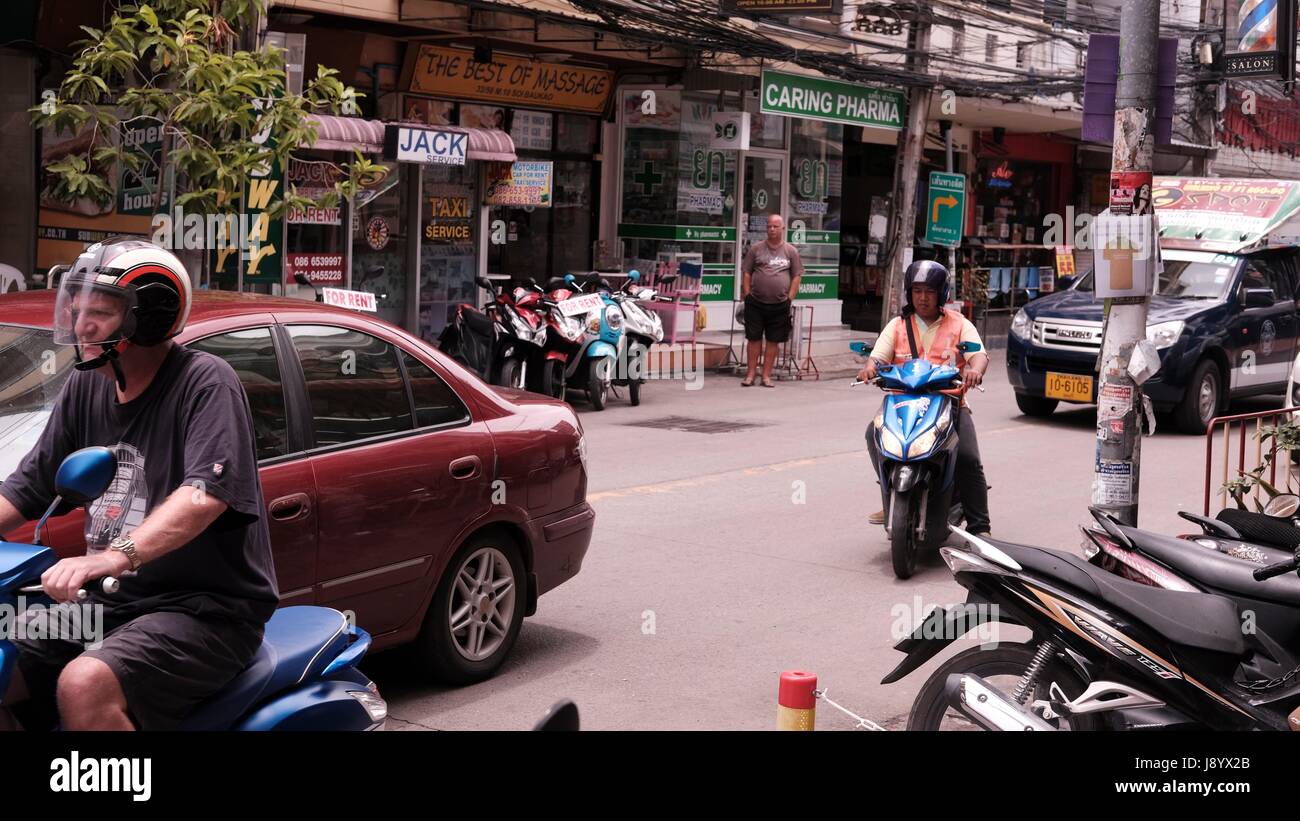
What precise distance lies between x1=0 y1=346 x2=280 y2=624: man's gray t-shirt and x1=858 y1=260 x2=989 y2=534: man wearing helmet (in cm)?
580

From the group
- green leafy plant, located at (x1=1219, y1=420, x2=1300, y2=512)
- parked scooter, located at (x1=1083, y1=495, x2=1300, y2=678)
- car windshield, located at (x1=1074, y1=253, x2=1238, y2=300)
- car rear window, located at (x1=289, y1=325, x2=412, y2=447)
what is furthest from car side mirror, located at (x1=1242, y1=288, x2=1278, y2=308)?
car rear window, located at (x1=289, y1=325, x2=412, y2=447)

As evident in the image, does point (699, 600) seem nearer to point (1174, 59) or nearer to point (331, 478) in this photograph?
point (331, 478)

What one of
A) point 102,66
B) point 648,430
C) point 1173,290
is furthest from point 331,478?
point 1173,290

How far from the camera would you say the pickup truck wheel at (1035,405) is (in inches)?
642

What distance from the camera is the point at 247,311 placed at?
5.55m

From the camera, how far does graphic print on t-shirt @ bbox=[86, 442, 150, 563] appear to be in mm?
3770

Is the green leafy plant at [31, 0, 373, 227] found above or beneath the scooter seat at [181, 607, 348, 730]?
above

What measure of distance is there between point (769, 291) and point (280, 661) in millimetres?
14764

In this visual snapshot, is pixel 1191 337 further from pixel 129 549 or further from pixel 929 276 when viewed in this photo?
pixel 129 549

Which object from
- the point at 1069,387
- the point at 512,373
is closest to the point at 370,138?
the point at 512,373

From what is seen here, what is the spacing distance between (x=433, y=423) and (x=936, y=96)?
20.1 meters

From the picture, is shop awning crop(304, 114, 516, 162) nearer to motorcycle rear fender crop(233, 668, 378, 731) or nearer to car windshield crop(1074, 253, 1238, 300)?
car windshield crop(1074, 253, 1238, 300)

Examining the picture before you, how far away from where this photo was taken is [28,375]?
5.14 metres

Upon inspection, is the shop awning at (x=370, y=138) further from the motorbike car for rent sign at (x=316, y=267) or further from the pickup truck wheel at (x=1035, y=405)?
the pickup truck wheel at (x=1035, y=405)
